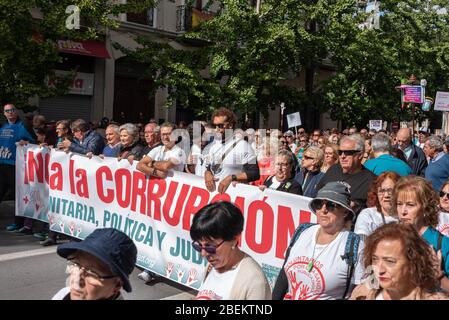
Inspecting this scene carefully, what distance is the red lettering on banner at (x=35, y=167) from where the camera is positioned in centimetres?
776

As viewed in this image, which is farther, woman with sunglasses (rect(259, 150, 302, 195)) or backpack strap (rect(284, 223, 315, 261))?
woman with sunglasses (rect(259, 150, 302, 195))

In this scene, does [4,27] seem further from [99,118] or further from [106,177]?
[99,118]

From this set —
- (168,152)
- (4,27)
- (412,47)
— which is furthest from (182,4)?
(168,152)

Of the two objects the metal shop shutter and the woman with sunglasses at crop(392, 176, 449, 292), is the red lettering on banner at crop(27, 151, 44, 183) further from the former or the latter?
the metal shop shutter

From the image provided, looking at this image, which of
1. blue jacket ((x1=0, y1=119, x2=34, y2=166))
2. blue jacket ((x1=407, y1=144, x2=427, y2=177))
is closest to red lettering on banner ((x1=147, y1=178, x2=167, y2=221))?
blue jacket ((x1=0, y1=119, x2=34, y2=166))

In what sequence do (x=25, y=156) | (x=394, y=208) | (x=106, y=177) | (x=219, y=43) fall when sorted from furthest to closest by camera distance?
(x=219, y=43)
(x=25, y=156)
(x=106, y=177)
(x=394, y=208)

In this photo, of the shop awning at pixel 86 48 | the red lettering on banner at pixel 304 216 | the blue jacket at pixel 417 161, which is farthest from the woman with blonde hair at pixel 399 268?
the shop awning at pixel 86 48

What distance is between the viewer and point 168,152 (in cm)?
649

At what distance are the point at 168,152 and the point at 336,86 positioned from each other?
15.6m

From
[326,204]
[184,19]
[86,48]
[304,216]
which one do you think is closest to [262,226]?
[304,216]

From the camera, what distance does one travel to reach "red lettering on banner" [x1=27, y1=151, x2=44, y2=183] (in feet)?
25.5

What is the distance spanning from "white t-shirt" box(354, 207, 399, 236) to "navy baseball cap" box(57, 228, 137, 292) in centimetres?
194

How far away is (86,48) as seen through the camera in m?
18.8

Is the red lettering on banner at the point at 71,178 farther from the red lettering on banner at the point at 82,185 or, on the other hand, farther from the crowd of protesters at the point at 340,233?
the crowd of protesters at the point at 340,233
